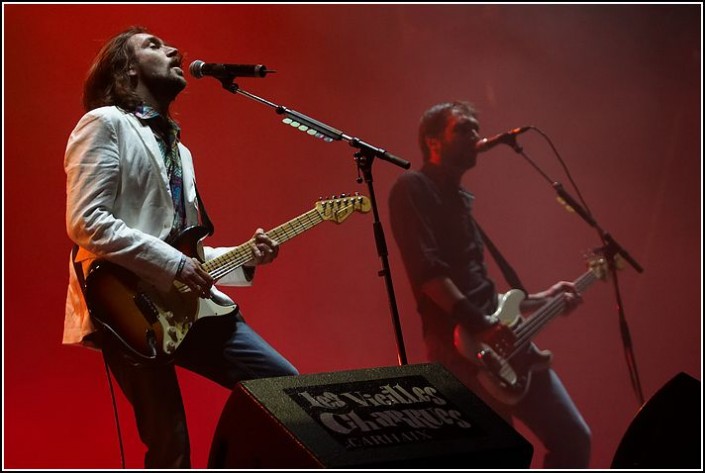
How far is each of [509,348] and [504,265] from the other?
15.8 inches

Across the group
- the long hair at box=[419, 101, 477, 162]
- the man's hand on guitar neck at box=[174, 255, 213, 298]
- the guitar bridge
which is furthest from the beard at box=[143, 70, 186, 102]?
the long hair at box=[419, 101, 477, 162]

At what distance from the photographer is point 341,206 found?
134 inches

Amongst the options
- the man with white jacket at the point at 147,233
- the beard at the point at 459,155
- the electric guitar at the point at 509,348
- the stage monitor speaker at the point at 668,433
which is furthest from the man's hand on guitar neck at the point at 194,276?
the beard at the point at 459,155

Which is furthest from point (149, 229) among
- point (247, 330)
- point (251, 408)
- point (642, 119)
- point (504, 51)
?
point (642, 119)

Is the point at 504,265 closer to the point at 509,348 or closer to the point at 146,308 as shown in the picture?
the point at 509,348

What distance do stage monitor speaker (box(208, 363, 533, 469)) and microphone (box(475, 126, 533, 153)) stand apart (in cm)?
228

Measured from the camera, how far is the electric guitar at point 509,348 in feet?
13.4

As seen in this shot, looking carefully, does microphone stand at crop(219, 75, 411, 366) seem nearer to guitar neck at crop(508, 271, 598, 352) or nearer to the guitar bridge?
the guitar bridge

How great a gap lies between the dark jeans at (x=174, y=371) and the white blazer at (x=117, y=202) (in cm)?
17

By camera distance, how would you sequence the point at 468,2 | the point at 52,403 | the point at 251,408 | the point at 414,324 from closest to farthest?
1. the point at 251,408
2. the point at 52,403
3. the point at 414,324
4. the point at 468,2

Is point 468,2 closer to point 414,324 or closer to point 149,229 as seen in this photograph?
point 414,324

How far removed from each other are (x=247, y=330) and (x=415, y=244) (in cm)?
129

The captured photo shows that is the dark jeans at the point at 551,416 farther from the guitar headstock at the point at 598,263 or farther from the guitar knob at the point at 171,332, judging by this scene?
the guitar knob at the point at 171,332

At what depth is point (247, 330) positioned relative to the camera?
3.02m
